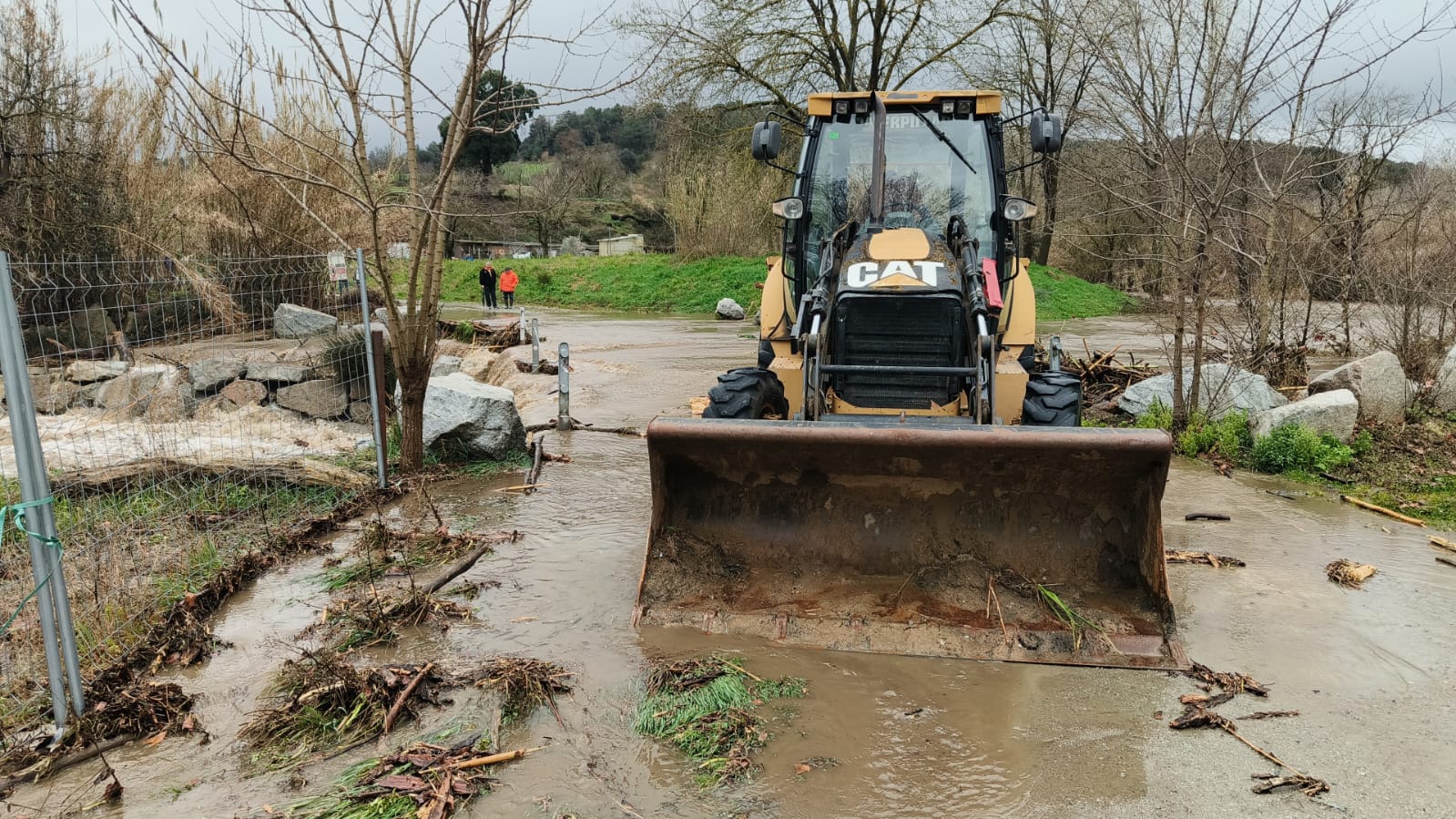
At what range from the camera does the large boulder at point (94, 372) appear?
10320 millimetres

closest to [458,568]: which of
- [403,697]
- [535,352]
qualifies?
[403,697]

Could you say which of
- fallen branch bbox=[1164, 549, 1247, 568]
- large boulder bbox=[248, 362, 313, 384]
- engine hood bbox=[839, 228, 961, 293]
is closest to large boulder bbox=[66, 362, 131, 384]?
large boulder bbox=[248, 362, 313, 384]

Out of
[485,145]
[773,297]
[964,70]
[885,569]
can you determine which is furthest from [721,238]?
[485,145]

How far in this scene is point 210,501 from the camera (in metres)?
6.66

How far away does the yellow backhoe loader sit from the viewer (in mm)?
4395

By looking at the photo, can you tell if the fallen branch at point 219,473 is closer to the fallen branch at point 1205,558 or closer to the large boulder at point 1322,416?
the fallen branch at point 1205,558

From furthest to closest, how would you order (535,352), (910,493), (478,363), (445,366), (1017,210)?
(478,363) → (535,352) → (445,366) → (1017,210) → (910,493)

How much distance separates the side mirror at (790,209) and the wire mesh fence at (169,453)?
3.19 metres

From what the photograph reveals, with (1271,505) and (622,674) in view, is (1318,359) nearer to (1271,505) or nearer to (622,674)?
(1271,505)

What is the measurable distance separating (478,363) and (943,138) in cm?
1087

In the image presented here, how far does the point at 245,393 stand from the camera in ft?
35.7

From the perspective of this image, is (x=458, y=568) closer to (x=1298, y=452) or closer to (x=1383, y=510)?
(x=1383, y=510)

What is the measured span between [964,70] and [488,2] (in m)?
20.9

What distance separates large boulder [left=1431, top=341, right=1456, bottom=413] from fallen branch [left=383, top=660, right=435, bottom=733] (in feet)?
33.2
